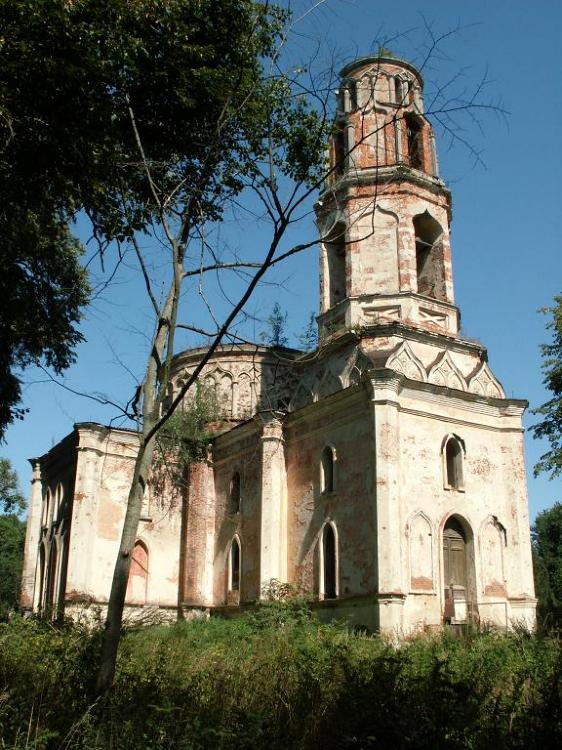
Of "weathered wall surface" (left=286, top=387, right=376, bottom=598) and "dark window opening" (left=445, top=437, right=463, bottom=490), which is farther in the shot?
"dark window opening" (left=445, top=437, right=463, bottom=490)

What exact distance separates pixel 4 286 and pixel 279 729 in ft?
30.6

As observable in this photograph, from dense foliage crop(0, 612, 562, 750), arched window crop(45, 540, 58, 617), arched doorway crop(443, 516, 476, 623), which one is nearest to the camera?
dense foliage crop(0, 612, 562, 750)

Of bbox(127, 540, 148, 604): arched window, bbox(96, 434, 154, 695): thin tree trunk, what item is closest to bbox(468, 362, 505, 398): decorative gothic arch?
bbox(127, 540, 148, 604): arched window

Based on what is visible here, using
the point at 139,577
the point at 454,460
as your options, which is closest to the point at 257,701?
the point at 454,460

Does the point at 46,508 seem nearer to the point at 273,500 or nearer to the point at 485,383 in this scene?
the point at 273,500

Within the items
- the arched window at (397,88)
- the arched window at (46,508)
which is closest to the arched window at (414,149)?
the arched window at (397,88)

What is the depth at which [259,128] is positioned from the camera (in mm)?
8352

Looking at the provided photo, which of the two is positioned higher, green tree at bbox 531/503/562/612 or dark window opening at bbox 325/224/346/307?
dark window opening at bbox 325/224/346/307

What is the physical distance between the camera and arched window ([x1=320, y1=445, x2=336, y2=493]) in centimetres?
1912

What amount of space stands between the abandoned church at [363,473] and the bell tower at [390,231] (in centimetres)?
5

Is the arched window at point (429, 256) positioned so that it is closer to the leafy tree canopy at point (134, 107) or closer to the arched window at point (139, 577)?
the arched window at point (139, 577)

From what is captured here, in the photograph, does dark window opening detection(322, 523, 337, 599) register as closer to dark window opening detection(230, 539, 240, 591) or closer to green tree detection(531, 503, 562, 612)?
dark window opening detection(230, 539, 240, 591)

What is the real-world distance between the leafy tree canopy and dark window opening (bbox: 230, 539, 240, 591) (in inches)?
564

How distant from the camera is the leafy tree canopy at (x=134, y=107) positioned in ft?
25.2
